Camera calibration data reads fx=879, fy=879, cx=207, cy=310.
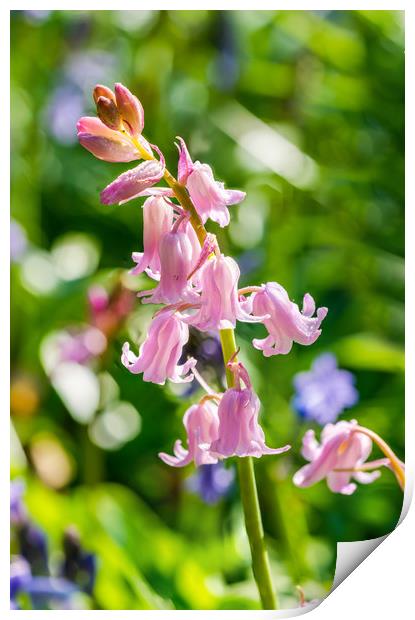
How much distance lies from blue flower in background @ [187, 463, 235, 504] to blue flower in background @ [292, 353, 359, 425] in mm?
122

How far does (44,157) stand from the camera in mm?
1111

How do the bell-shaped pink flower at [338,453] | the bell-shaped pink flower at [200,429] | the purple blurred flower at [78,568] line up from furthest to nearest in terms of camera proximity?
the purple blurred flower at [78,568] → the bell-shaped pink flower at [338,453] → the bell-shaped pink flower at [200,429]

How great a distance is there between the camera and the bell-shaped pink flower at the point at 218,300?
2.17ft

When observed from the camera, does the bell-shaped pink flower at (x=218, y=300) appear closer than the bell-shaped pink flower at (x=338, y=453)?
Yes

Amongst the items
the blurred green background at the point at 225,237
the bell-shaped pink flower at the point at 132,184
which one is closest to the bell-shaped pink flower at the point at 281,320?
the bell-shaped pink flower at the point at 132,184

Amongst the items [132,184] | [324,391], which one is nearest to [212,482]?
[324,391]

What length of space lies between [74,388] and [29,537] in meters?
0.19

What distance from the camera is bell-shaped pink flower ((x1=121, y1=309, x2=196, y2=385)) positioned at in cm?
69

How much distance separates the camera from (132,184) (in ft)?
2.10

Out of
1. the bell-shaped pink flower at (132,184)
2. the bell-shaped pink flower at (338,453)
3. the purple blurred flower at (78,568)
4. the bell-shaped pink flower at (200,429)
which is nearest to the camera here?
the bell-shaped pink flower at (132,184)

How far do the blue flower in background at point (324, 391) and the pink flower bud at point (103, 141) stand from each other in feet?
1.76

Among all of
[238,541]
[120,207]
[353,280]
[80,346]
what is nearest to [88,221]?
[120,207]

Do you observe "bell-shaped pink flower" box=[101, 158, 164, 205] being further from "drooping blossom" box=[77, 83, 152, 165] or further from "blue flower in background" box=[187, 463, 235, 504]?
"blue flower in background" box=[187, 463, 235, 504]

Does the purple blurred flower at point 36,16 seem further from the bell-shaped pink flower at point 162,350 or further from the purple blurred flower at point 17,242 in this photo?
the bell-shaped pink flower at point 162,350
